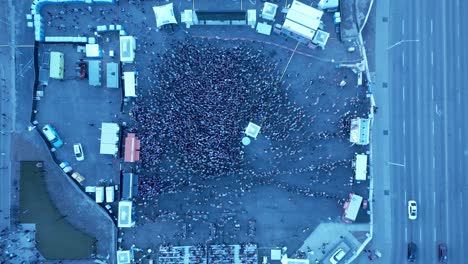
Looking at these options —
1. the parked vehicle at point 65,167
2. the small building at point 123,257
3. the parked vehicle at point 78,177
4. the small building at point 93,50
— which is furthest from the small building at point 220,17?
the small building at point 123,257

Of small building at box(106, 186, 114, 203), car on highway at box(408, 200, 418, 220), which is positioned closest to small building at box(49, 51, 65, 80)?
small building at box(106, 186, 114, 203)

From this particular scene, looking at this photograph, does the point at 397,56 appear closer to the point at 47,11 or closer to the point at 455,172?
the point at 455,172

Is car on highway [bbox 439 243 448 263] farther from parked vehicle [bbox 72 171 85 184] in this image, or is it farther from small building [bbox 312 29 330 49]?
parked vehicle [bbox 72 171 85 184]

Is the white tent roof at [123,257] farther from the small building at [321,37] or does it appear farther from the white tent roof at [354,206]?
the small building at [321,37]

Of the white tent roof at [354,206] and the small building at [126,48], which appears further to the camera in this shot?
the small building at [126,48]

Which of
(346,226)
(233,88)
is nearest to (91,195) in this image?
(233,88)

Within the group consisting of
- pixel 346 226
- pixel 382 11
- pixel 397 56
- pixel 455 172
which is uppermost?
pixel 382 11

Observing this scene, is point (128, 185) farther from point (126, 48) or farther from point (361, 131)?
point (361, 131)
